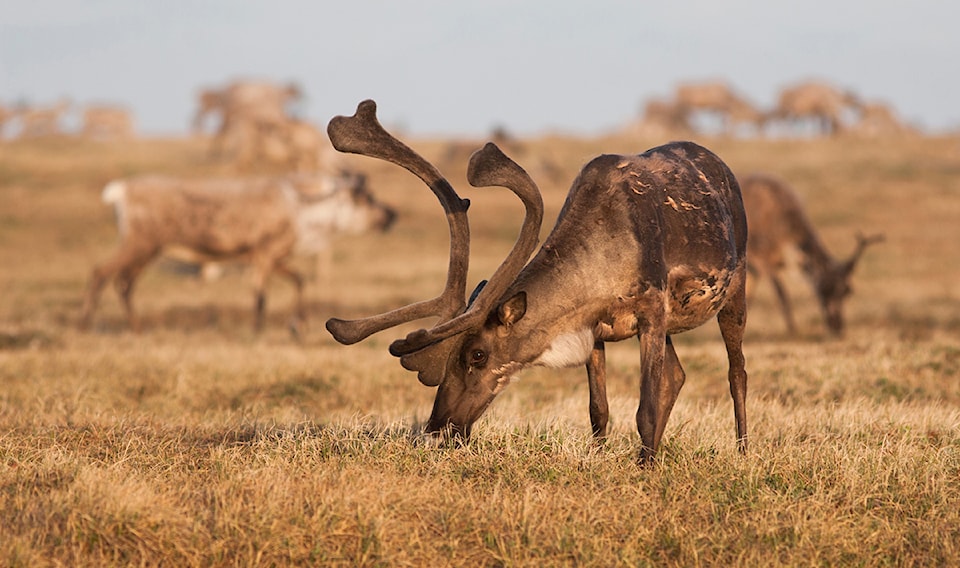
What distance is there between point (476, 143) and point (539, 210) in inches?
1253

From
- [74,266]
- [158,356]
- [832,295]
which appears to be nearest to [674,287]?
[158,356]

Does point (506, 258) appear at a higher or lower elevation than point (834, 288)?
higher

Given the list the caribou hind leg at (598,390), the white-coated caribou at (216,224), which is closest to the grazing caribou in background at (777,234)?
the white-coated caribou at (216,224)

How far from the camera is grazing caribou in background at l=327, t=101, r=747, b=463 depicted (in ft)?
18.1

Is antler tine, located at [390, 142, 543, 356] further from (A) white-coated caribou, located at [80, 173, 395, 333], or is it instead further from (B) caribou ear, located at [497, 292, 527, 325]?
(A) white-coated caribou, located at [80, 173, 395, 333]

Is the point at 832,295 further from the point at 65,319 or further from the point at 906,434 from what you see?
the point at 65,319

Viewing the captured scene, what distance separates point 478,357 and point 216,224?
1136 cm

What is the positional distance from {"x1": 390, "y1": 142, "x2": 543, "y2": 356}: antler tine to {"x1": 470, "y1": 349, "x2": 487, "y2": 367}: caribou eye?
0.20m

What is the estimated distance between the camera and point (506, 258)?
5301 millimetres

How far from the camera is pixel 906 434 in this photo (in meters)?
6.21

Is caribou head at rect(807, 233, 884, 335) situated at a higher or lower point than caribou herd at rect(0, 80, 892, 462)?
lower

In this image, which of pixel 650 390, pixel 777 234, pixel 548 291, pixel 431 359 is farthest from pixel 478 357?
pixel 777 234

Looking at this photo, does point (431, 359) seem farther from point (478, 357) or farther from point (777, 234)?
point (777, 234)

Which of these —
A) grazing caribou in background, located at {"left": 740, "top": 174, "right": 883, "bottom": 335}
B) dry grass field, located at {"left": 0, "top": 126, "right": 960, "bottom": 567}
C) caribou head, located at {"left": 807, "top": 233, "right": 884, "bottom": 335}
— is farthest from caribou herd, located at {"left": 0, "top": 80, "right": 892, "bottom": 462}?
grazing caribou in background, located at {"left": 740, "top": 174, "right": 883, "bottom": 335}
